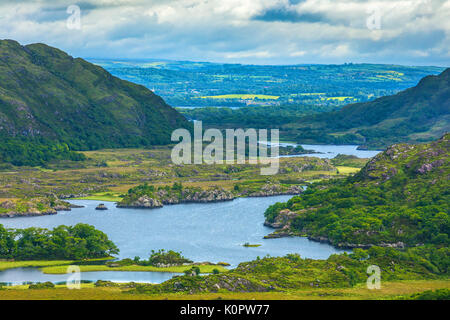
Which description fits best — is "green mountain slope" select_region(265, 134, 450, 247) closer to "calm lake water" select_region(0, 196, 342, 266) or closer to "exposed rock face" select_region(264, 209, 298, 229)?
"exposed rock face" select_region(264, 209, 298, 229)

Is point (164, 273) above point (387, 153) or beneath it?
beneath

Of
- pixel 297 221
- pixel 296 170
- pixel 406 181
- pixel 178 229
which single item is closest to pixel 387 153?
pixel 406 181

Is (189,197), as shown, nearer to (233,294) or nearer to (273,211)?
(273,211)

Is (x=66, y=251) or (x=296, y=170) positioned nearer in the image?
(x=66, y=251)

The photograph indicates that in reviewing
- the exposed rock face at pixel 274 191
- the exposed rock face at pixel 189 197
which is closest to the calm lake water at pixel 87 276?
the exposed rock face at pixel 189 197

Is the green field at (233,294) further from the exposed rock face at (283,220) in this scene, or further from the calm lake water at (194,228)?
the exposed rock face at (283,220)

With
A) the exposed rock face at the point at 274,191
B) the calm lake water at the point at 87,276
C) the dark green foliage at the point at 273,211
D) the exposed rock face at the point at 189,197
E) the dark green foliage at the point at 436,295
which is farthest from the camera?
the exposed rock face at the point at 274,191

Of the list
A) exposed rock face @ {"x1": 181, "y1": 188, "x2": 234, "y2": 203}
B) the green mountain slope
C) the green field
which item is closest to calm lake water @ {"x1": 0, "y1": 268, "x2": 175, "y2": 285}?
the green field

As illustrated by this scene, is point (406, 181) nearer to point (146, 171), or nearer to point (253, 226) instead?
point (253, 226)
